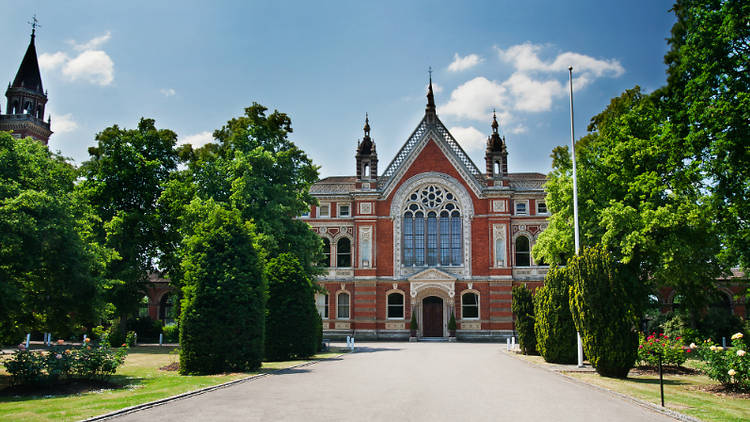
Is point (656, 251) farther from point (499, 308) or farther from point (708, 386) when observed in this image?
point (499, 308)

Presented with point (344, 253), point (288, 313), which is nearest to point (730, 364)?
point (288, 313)

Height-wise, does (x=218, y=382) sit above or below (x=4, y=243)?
below

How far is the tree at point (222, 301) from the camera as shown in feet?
59.1

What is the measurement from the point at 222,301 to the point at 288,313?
6457 millimetres

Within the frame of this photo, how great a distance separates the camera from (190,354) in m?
18.0

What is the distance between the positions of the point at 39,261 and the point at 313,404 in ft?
31.3

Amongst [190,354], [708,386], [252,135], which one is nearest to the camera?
[708,386]

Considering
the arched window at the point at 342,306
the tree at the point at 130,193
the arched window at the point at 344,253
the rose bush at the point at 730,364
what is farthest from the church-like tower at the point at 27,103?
the rose bush at the point at 730,364

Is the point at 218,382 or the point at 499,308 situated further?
the point at 499,308

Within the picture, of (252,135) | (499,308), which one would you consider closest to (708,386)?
(252,135)

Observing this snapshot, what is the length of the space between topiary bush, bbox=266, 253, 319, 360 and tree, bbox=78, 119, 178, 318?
13.0 m

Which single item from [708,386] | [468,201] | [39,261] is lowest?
[708,386]

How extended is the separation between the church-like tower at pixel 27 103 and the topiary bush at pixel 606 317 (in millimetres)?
55423

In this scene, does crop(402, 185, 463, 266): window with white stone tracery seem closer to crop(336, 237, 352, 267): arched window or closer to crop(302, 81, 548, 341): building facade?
crop(302, 81, 548, 341): building facade
